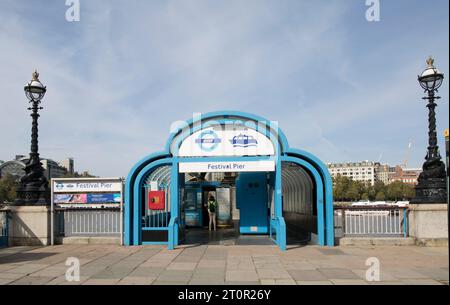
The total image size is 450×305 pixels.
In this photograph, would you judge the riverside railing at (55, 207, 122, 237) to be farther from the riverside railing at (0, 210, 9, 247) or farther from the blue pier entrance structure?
the riverside railing at (0, 210, 9, 247)

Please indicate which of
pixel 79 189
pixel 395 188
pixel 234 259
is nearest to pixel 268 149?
pixel 234 259

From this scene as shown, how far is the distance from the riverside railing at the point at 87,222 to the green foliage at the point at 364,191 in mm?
95975

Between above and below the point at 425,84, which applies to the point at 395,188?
below

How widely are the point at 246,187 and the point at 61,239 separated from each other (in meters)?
6.50

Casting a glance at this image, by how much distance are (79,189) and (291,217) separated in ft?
31.6

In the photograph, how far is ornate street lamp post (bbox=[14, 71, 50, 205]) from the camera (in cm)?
1263

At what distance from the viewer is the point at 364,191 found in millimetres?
110312

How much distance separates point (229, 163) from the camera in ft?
39.5

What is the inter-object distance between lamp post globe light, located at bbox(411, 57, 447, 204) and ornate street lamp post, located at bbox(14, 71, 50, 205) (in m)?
11.9

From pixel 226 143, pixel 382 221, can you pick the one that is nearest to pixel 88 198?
pixel 226 143
